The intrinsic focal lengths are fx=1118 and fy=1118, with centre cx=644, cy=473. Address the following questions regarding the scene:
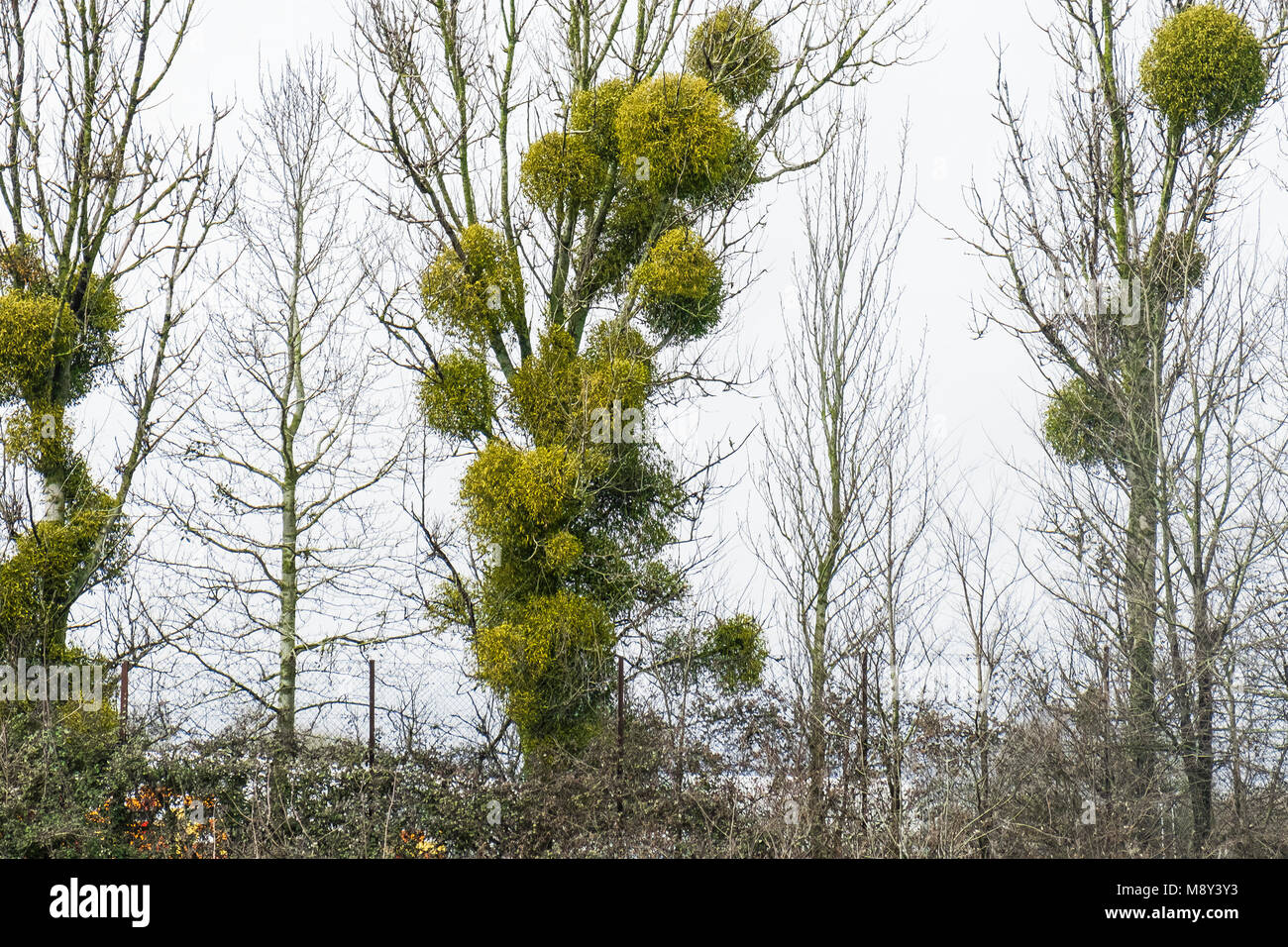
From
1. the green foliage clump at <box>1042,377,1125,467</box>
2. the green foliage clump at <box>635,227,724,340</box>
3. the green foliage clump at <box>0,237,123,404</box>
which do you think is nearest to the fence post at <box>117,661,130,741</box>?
the green foliage clump at <box>0,237,123,404</box>

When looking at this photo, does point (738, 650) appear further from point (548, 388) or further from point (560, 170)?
point (560, 170)

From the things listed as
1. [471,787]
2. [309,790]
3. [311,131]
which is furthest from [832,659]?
[311,131]

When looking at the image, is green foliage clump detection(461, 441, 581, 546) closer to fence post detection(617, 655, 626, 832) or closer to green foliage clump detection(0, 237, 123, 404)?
fence post detection(617, 655, 626, 832)

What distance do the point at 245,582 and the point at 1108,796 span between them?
9.44m

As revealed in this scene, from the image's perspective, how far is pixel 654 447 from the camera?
1149 centimetres

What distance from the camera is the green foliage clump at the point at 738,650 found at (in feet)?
34.9

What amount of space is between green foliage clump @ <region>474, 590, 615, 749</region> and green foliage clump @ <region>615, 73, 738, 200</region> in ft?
15.5

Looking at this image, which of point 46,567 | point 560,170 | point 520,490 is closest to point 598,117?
point 560,170

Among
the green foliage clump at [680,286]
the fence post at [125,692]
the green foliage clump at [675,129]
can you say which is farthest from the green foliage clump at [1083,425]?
the fence post at [125,692]

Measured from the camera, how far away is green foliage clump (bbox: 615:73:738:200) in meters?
11.6

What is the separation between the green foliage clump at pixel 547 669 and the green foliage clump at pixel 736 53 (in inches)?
245

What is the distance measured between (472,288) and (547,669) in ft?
13.3

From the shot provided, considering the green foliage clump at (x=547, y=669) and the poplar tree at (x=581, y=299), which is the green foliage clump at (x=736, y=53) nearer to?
the poplar tree at (x=581, y=299)

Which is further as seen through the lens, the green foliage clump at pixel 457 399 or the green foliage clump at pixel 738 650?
the green foliage clump at pixel 457 399
